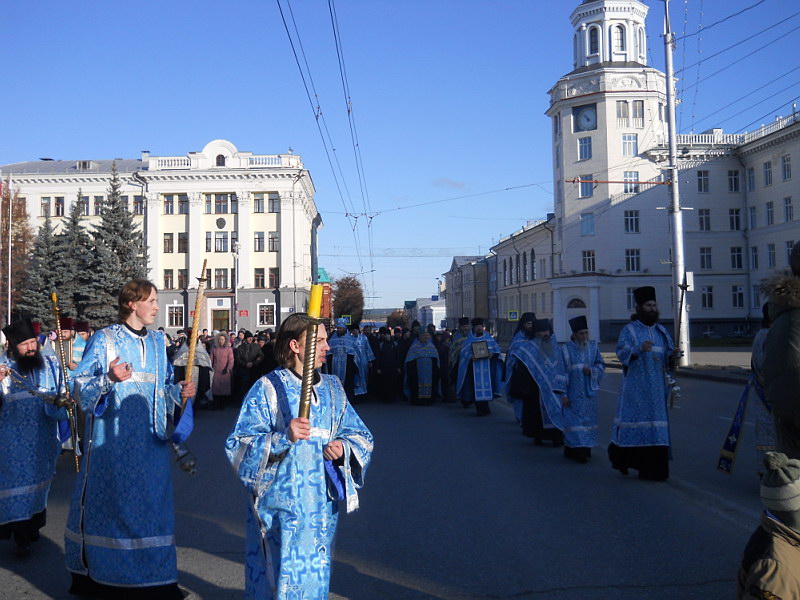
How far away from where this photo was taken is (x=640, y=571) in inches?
207

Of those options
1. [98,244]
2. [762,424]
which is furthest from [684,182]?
[762,424]

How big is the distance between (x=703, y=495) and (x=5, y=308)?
49456mm

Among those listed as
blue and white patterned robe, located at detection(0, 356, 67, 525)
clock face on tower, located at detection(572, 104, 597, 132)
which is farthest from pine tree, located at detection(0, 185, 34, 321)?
blue and white patterned robe, located at detection(0, 356, 67, 525)

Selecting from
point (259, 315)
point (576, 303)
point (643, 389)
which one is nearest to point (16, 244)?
point (259, 315)

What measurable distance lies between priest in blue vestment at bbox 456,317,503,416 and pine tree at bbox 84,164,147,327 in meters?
30.4

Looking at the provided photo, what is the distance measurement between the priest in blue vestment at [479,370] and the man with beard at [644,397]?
23.7 ft

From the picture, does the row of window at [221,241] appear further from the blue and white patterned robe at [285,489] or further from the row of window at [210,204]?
the blue and white patterned robe at [285,489]

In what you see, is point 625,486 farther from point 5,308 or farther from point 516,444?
point 5,308

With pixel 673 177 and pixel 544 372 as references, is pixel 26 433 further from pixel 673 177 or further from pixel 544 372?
pixel 673 177

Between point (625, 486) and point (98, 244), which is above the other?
point (98, 244)

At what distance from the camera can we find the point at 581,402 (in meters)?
9.70

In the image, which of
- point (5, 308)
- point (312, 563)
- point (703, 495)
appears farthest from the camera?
point (5, 308)

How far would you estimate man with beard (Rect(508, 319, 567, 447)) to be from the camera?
37.0 ft

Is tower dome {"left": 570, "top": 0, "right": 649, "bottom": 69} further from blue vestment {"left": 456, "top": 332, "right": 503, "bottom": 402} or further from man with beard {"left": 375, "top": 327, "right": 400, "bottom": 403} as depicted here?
blue vestment {"left": 456, "top": 332, "right": 503, "bottom": 402}
